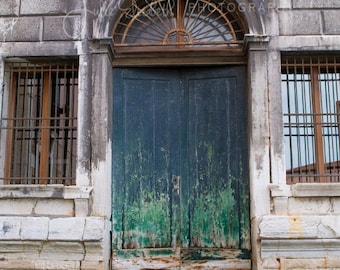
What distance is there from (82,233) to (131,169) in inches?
43.1

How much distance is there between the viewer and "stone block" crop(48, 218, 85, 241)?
6.58 metres

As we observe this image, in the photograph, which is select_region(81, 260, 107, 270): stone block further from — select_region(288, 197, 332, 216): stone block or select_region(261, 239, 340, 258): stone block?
select_region(288, 197, 332, 216): stone block

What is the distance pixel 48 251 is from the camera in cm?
668

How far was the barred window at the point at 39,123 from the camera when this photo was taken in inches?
282

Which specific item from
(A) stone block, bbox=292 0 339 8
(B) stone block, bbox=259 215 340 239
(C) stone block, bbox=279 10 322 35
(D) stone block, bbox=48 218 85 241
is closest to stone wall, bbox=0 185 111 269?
(D) stone block, bbox=48 218 85 241

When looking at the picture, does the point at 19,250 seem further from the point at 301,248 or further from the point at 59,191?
the point at 301,248

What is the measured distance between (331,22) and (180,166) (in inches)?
106

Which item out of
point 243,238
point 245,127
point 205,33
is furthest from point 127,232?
point 205,33

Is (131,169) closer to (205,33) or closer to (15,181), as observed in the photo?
(15,181)

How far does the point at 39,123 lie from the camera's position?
24.0 ft

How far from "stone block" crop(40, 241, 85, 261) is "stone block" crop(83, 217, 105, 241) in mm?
164

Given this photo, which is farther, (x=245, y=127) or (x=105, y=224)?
(x=245, y=127)

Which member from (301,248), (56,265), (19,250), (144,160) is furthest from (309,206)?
(19,250)

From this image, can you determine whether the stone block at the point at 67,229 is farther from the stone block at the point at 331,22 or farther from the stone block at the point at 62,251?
the stone block at the point at 331,22
